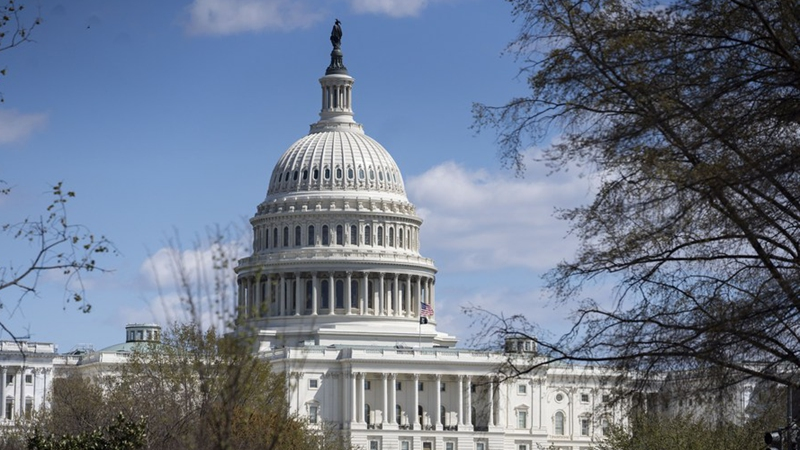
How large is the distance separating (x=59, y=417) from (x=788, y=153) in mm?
94277

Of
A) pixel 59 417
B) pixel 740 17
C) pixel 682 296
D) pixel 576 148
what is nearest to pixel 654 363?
pixel 682 296

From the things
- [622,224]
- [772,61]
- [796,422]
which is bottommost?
[796,422]

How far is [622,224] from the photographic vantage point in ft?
117

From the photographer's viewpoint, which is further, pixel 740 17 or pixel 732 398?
pixel 732 398

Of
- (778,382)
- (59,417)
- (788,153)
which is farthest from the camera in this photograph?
(59,417)

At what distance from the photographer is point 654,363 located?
35.9 metres

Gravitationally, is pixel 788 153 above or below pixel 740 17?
below

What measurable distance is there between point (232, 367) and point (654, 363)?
7422mm

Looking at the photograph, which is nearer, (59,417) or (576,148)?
(576,148)

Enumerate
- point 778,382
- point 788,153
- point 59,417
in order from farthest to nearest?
1. point 59,417
2. point 778,382
3. point 788,153

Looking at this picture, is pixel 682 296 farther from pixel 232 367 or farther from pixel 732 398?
pixel 232 367

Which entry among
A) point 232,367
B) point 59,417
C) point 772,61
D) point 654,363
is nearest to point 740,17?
point 772,61

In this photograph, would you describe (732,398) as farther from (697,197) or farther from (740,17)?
(740,17)

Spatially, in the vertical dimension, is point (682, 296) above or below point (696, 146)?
below
